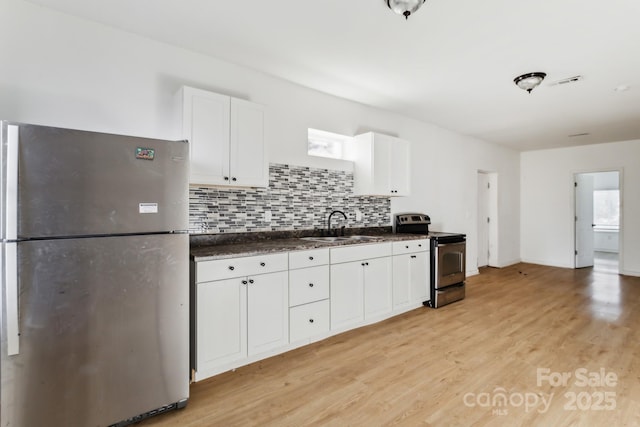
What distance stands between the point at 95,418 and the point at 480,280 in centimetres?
550

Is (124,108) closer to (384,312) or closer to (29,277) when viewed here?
(29,277)

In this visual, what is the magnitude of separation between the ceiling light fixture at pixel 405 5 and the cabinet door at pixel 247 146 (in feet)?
4.52

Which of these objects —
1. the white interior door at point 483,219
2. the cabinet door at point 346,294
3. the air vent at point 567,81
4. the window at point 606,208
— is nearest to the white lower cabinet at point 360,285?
the cabinet door at point 346,294

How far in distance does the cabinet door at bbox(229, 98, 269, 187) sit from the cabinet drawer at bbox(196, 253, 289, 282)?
695 mm

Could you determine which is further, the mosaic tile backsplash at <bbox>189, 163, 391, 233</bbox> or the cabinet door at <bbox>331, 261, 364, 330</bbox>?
the cabinet door at <bbox>331, 261, 364, 330</bbox>

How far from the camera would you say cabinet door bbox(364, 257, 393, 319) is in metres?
3.31

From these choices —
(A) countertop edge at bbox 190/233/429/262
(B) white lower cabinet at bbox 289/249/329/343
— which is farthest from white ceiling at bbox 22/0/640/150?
(B) white lower cabinet at bbox 289/249/329/343

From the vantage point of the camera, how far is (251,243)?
9.66 ft

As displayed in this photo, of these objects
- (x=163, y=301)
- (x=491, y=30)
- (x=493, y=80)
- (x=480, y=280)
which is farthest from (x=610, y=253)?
(x=163, y=301)

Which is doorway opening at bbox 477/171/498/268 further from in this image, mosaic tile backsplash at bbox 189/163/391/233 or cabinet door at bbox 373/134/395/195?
cabinet door at bbox 373/134/395/195

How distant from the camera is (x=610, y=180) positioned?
347 inches

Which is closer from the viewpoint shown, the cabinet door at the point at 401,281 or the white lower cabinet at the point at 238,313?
the white lower cabinet at the point at 238,313

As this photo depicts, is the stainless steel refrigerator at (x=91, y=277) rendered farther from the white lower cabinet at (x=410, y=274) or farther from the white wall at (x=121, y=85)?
the white lower cabinet at (x=410, y=274)

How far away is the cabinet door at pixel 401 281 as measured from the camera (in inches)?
142
